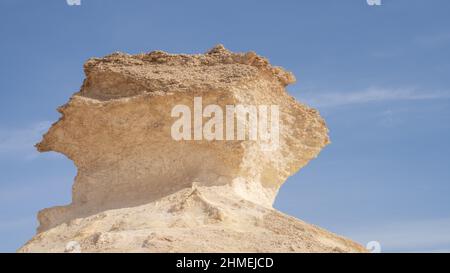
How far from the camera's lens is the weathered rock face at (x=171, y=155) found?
13.2 meters

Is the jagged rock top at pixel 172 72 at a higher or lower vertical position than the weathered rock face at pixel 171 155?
higher

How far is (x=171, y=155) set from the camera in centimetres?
1516

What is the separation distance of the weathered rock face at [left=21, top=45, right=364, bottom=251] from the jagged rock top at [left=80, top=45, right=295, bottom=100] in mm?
23

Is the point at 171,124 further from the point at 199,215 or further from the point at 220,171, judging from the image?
the point at 199,215

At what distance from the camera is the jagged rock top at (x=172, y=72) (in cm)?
1537

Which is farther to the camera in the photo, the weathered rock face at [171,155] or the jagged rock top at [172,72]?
the jagged rock top at [172,72]

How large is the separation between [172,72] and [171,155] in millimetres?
1954

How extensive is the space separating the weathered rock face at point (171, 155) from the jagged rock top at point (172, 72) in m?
0.02

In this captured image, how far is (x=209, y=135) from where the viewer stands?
1490 cm

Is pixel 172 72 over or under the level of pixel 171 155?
over

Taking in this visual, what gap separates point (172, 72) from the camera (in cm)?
1585

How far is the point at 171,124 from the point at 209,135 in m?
0.90

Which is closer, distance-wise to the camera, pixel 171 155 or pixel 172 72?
pixel 171 155
